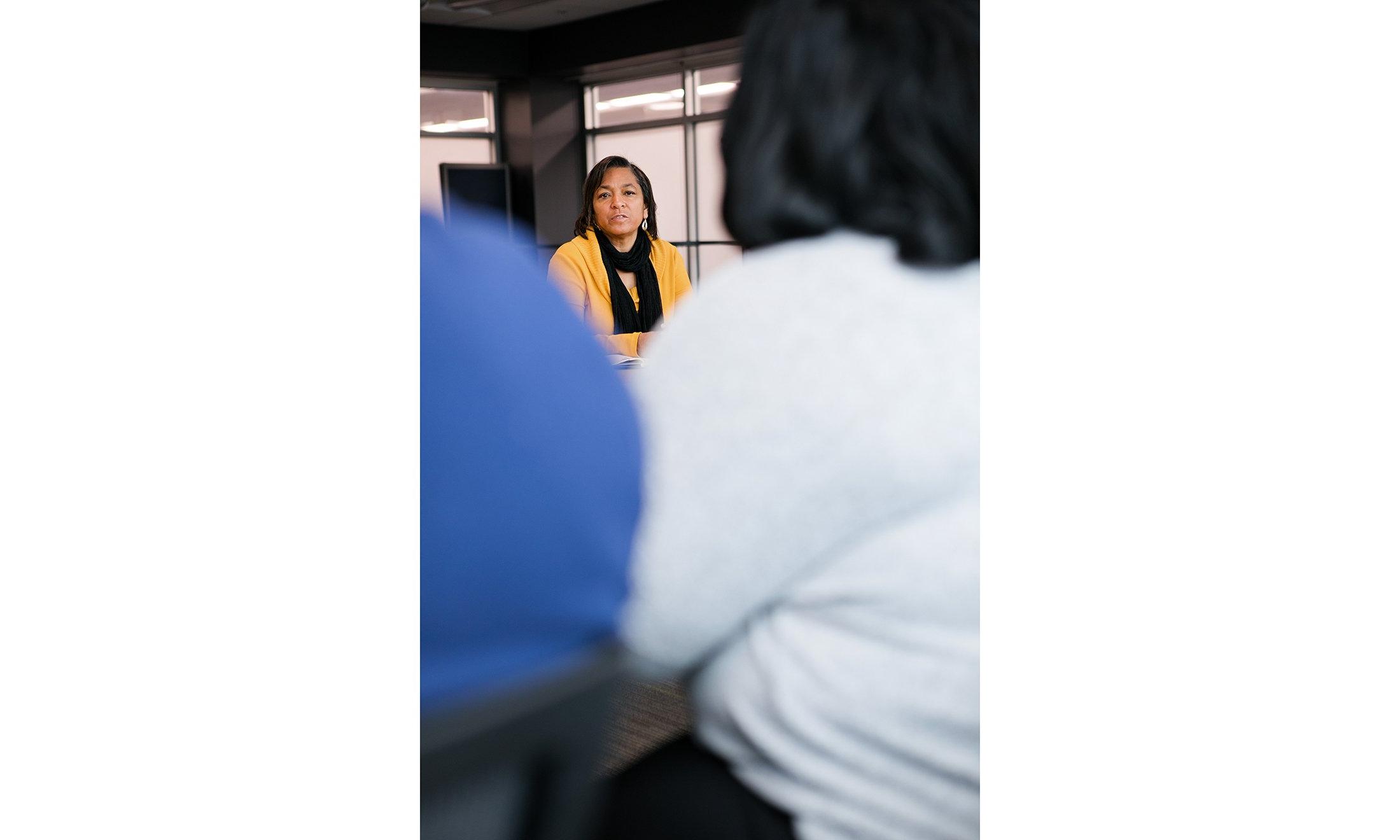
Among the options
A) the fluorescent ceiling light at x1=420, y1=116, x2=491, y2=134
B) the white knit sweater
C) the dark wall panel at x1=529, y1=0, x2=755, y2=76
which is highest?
the dark wall panel at x1=529, y1=0, x2=755, y2=76

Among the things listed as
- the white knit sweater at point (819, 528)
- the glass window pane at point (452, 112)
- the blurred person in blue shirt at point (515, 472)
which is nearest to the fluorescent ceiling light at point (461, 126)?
the glass window pane at point (452, 112)

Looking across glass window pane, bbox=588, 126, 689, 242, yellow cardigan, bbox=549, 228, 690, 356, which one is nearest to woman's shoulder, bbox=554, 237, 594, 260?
yellow cardigan, bbox=549, 228, 690, 356

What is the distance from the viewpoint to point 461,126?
1547 mm

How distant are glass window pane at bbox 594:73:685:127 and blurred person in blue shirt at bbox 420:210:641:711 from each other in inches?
13.7

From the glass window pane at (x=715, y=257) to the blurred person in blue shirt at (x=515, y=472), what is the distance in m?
0.28

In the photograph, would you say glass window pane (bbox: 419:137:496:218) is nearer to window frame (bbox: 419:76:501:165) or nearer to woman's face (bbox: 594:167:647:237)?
window frame (bbox: 419:76:501:165)

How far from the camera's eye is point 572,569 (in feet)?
4.09

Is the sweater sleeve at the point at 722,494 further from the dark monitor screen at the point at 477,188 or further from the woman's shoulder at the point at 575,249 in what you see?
the dark monitor screen at the point at 477,188

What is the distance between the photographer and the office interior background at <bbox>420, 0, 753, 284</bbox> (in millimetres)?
1522

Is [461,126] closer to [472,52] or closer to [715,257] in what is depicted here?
[472,52]

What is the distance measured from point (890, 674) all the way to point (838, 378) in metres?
0.39
